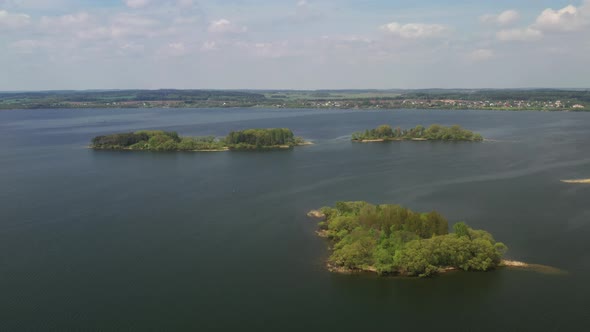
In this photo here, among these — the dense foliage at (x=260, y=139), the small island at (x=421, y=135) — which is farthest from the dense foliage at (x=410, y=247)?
the small island at (x=421, y=135)

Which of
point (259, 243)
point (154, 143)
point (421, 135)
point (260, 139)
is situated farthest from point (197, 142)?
point (259, 243)

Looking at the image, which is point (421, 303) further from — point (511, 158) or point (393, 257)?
point (511, 158)

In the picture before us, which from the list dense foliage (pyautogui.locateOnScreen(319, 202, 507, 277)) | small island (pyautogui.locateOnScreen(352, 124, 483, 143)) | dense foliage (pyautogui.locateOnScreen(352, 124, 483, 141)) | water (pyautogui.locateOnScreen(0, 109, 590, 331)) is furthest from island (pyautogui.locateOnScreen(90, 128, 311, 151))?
dense foliage (pyautogui.locateOnScreen(319, 202, 507, 277))

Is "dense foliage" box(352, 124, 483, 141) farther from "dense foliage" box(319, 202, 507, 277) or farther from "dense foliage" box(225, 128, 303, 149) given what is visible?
"dense foliage" box(319, 202, 507, 277)

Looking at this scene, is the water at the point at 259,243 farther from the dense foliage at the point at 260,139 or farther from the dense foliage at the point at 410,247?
the dense foliage at the point at 260,139

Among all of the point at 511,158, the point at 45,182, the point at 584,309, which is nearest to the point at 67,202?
the point at 45,182

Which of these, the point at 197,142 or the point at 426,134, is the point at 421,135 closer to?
the point at 426,134
